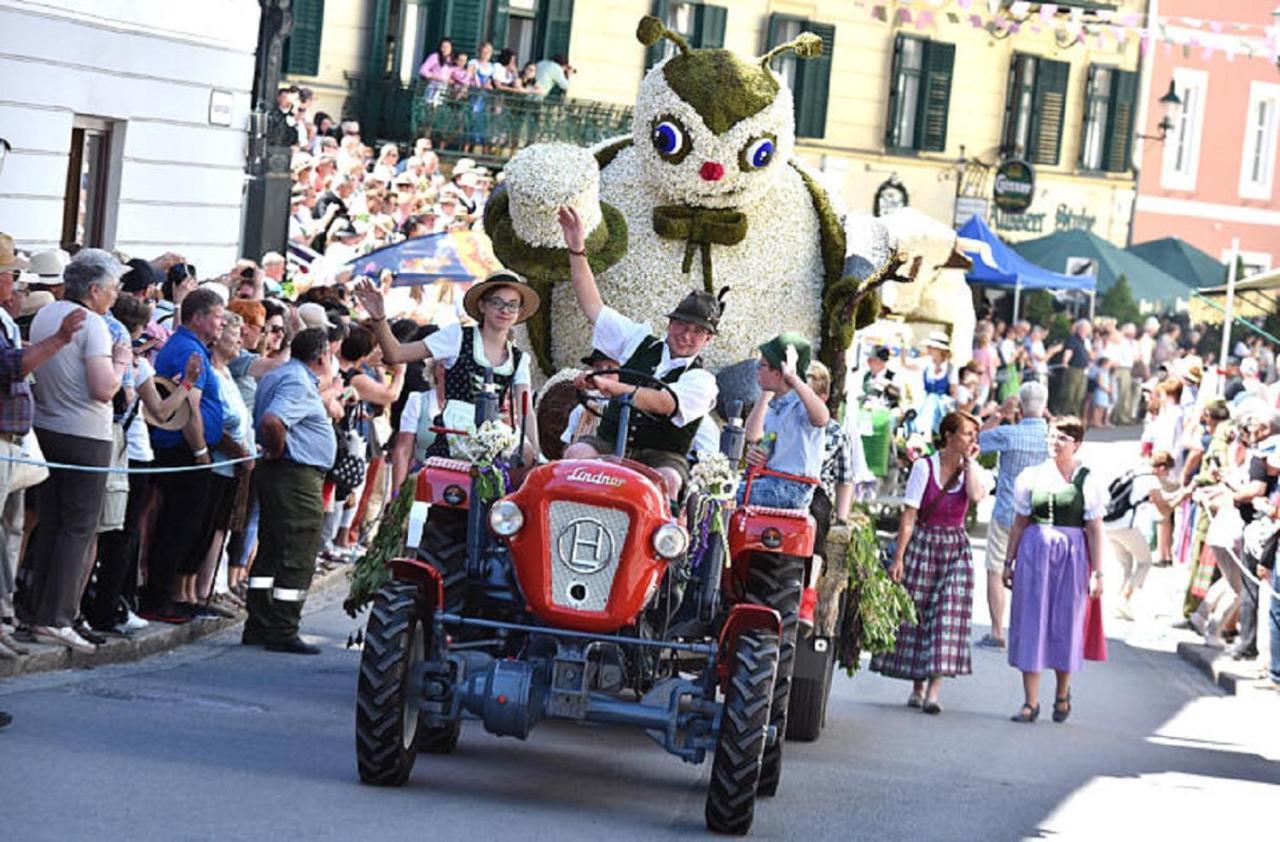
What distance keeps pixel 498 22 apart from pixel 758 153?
2559cm

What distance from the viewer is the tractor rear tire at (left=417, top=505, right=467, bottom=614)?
12.1 m

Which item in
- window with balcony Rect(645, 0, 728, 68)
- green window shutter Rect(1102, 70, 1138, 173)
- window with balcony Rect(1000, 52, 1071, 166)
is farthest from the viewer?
green window shutter Rect(1102, 70, 1138, 173)

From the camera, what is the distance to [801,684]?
45.9 feet

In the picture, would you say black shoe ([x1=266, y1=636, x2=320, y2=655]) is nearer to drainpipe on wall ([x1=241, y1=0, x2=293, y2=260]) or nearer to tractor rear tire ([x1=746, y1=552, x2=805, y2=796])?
tractor rear tire ([x1=746, y1=552, x2=805, y2=796])

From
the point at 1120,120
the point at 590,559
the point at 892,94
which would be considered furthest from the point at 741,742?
the point at 1120,120

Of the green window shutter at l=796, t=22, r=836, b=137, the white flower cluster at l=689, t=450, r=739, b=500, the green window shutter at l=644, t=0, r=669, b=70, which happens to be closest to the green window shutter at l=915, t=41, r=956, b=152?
the green window shutter at l=796, t=22, r=836, b=137

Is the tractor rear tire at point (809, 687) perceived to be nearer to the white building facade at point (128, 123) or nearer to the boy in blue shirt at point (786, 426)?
the boy in blue shirt at point (786, 426)

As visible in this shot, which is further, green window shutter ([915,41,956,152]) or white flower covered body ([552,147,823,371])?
green window shutter ([915,41,956,152])

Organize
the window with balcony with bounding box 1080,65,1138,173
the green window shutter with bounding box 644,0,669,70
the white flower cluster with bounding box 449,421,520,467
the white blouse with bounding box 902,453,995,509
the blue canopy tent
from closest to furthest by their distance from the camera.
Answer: the white flower cluster with bounding box 449,421,520,467
the white blouse with bounding box 902,453,995,509
the blue canopy tent
the green window shutter with bounding box 644,0,669,70
the window with balcony with bounding box 1080,65,1138,173

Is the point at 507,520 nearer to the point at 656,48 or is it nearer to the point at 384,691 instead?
the point at 384,691

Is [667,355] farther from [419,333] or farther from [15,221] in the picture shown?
[15,221]

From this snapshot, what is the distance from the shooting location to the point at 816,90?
157 ft

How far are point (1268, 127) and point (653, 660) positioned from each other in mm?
47480

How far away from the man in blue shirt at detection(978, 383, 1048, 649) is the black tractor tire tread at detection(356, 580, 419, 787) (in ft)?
30.2
